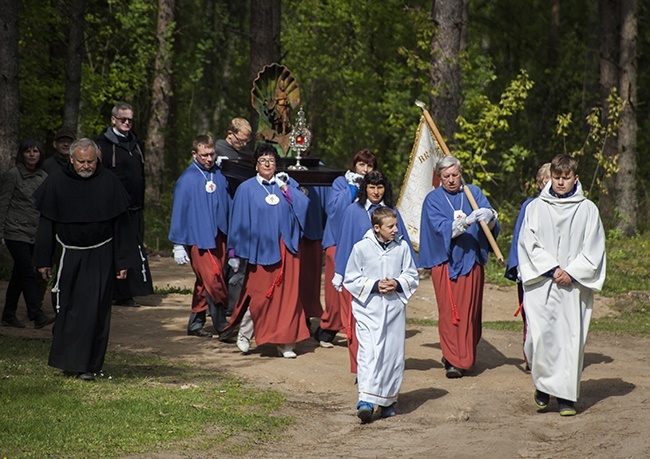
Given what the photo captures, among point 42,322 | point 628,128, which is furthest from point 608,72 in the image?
point 42,322

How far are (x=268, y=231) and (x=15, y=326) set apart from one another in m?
3.17

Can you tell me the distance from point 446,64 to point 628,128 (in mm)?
5844

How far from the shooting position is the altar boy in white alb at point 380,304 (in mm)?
8914

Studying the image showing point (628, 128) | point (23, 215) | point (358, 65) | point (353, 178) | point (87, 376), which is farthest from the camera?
point (358, 65)

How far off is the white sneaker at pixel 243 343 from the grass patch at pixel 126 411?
1.01 meters

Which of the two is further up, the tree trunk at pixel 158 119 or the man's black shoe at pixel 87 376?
the tree trunk at pixel 158 119

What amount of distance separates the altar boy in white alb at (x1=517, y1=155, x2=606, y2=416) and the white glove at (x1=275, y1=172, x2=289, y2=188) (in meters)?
3.21

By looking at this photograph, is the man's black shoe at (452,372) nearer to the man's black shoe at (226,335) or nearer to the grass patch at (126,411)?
the grass patch at (126,411)

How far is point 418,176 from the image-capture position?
15469 mm

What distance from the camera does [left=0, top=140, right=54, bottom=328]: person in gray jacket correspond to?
41.0ft

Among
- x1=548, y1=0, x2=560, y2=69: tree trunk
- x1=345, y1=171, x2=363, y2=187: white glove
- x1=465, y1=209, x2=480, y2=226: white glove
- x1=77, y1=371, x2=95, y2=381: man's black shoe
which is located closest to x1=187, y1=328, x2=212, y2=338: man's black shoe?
x1=345, y1=171, x2=363, y2=187: white glove

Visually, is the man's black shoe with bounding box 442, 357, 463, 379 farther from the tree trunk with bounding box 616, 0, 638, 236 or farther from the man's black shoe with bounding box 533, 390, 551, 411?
the tree trunk with bounding box 616, 0, 638, 236

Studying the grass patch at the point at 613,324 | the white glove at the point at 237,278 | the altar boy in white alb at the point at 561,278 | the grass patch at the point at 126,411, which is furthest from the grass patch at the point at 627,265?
the grass patch at the point at 126,411

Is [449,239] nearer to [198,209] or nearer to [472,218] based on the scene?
[472,218]
